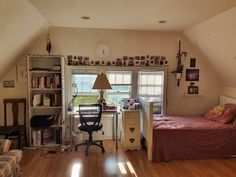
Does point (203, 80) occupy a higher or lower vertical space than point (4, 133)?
higher

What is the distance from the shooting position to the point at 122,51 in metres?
4.53

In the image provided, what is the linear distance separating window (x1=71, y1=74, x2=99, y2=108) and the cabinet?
0.93 m

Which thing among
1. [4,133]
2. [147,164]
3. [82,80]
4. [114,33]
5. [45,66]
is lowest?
[147,164]

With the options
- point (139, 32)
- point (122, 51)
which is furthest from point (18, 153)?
point (139, 32)

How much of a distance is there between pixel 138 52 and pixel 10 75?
8.97 ft

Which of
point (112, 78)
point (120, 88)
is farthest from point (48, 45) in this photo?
point (120, 88)

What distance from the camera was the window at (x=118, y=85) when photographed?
4.58m

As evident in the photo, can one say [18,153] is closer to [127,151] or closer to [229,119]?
[127,151]

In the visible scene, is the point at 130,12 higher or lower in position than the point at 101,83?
higher

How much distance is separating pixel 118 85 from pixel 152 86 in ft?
2.59

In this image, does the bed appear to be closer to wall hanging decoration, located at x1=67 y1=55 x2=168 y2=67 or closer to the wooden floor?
the wooden floor

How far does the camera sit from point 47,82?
4078 millimetres

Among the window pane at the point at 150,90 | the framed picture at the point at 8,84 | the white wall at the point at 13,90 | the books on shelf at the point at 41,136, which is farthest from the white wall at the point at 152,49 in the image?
the books on shelf at the point at 41,136

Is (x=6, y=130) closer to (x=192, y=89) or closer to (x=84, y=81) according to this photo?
(x=84, y=81)
